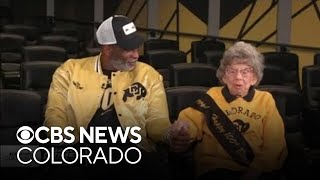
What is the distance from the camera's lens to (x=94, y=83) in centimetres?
224

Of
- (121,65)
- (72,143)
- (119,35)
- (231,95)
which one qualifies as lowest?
(72,143)

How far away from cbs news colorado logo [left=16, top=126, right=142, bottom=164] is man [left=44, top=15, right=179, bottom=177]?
0.02m

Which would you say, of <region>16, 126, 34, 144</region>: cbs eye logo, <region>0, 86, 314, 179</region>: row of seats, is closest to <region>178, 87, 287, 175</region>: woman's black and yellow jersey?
<region>0, 86, 314, 179</region>: row of seats

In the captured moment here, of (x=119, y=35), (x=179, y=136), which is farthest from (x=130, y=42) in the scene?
(x=179, y=136)

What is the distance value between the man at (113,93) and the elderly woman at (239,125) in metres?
0.13

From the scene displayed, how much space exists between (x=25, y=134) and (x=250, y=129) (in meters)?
0.92

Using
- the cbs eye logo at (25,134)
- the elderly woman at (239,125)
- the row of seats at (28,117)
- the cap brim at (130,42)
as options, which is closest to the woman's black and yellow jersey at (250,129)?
the elderly woman at (239,125)

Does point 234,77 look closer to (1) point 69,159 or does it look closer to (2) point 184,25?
(1) point 69,159

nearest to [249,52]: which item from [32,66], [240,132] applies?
[240,132]

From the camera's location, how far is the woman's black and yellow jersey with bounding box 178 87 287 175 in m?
2.25

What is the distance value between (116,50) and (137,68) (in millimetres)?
117

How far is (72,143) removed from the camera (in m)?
2.19

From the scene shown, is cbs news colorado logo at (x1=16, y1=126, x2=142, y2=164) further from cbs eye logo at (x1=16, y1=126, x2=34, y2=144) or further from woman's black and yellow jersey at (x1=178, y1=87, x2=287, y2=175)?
woman's black and yellow jersey at (x1=178, y1=87, x2=287, y2=175)

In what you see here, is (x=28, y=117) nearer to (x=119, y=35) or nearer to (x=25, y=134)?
(x=25, y=134)
